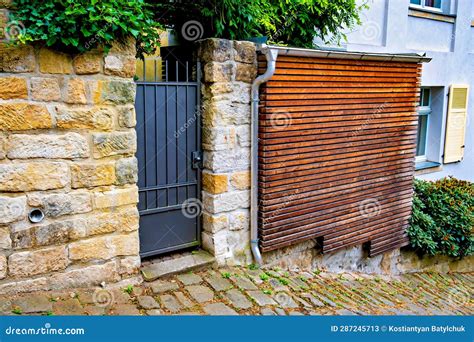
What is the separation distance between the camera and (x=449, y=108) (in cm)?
876

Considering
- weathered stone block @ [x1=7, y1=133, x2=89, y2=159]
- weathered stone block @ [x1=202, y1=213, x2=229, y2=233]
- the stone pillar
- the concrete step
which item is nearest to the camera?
weathered stone block @ [x1=7, y1=133, x2=89, y2=159]

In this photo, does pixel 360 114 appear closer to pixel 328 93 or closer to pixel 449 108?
pixel 328 93

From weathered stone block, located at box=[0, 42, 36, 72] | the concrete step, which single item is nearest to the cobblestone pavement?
the concrete step

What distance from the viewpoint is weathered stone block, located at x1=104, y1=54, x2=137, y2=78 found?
379 centimetres

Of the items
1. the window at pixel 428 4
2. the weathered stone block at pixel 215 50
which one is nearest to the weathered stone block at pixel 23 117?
the weathered stone block at pixel 215 50

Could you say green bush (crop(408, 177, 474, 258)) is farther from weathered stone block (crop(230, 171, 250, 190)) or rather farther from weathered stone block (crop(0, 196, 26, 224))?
weathered stone block (crop(0, 196, 26, 224))

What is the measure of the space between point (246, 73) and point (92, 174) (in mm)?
1835

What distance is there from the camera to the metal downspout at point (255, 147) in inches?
179

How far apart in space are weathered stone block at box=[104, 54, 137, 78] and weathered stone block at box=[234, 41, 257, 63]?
1120 millimetres

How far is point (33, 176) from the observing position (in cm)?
357

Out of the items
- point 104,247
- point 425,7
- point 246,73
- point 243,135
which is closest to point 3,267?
point 104,247

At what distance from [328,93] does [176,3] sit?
1920 mm

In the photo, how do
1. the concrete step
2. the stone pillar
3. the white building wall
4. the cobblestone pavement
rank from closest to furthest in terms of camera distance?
the cobblestone pavement → the concrete step → the stone pillar → the white building wall

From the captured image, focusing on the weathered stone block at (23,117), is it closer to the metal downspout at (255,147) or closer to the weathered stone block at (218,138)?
the weathered stone block at (218,138)
